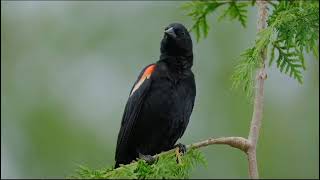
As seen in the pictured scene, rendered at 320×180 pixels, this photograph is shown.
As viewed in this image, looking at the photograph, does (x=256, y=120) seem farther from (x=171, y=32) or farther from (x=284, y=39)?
(x=171, y=32)

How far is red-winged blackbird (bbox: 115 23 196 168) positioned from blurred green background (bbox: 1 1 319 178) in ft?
18.1

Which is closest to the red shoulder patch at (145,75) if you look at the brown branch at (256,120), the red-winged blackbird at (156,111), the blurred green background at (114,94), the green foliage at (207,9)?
the red-winged blackbird at (156,111)

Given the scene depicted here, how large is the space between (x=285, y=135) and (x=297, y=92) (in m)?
1.19

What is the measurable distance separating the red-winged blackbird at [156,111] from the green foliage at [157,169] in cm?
109

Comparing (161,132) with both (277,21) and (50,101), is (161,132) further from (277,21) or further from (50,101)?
(50,101)

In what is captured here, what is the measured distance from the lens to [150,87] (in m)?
5.29

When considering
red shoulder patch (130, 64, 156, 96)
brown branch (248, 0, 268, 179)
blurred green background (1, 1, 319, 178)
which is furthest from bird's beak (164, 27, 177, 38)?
blurred green background (1, 1, 319, 178)

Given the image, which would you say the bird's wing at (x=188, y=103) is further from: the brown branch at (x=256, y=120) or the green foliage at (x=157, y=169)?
the green foliage at (x=157, y=169)

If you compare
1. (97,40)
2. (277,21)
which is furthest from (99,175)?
(97,40)

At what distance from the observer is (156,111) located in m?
5.22

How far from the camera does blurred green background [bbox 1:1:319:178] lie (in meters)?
11.5

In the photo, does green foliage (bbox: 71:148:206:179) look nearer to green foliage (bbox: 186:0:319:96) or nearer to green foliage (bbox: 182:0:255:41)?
green foliage (bbox: 186:0:319:96)

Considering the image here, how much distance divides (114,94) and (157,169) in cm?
985

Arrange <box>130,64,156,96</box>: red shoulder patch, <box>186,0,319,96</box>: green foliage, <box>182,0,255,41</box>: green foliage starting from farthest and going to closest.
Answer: <box>182,0,255,41</box>: green foliage → <box>130,64,156,96</box>: red shoulder patch → <box>186,0,319,96</box>: green foliage
